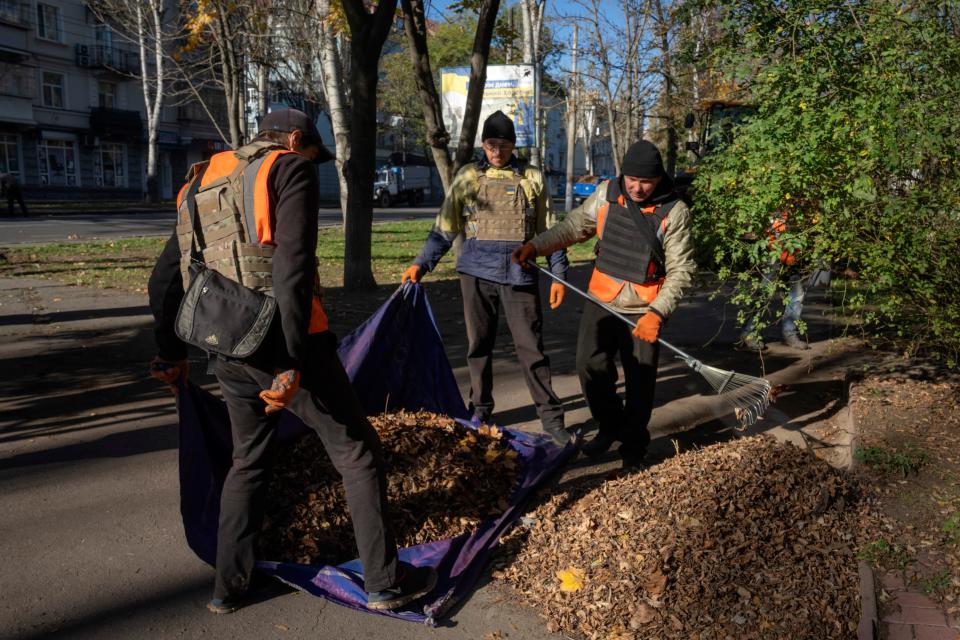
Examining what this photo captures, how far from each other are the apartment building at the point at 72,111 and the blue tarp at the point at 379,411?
34666 mm

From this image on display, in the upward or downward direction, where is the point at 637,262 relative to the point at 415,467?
upward

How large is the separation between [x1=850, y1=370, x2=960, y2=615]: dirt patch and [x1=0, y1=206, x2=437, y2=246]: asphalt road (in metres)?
16.2

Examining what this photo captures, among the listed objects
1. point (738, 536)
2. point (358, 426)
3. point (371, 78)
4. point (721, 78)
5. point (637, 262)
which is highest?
point (371, 78)

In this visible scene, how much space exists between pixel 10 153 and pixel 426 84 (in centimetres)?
3453

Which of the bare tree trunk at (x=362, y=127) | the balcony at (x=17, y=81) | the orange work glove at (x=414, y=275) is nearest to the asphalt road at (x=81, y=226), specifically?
the bare tree trunk at (x=362, y=127)

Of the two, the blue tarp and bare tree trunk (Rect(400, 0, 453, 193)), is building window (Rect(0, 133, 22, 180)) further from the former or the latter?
the blue tarp

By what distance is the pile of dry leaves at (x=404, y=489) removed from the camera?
147 inches

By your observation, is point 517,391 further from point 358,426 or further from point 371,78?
point 371,78

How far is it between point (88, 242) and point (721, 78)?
50.0ft

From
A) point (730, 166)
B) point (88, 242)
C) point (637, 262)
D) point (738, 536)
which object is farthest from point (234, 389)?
point (88, 242)

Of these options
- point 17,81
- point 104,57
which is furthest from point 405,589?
point 104,57

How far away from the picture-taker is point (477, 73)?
9.58 meters

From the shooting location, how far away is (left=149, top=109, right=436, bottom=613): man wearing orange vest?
2.88 m

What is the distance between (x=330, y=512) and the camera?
389 cm
